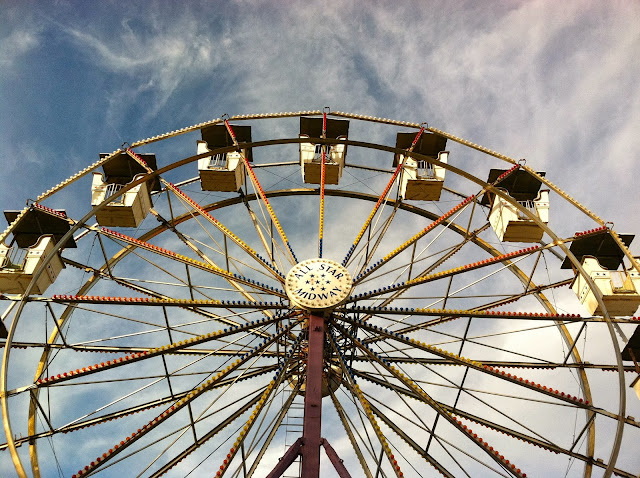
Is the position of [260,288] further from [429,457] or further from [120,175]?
[120,175]

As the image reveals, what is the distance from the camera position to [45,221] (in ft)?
47.1

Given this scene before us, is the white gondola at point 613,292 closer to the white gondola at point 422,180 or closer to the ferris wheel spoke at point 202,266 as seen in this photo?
the white gondola at point 422,180

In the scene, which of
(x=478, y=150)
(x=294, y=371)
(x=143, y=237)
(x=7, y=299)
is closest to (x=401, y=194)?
(x=478, y=150)

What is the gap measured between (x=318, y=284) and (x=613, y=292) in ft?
24.5

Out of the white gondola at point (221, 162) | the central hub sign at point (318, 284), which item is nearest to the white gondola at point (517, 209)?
the central hub sign at point (318, 284)

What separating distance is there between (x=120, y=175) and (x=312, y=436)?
1015cm

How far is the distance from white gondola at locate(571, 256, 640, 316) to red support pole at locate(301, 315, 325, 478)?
24.2 ft

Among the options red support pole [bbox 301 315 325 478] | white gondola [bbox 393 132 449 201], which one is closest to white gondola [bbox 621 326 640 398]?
white gondola [bbox 393 132 449 201]

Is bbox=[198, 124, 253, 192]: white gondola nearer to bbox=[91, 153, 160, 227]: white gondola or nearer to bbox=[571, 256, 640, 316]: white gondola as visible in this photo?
bbox=[91, 153, 160, 227]: white gondola

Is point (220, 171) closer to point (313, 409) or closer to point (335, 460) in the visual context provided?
point (313, 409)

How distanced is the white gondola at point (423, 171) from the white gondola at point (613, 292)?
481cm

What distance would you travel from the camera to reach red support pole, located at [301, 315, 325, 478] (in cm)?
926

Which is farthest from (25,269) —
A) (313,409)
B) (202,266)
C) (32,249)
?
(313,409)

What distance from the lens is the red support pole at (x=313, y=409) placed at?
9.26 meters
